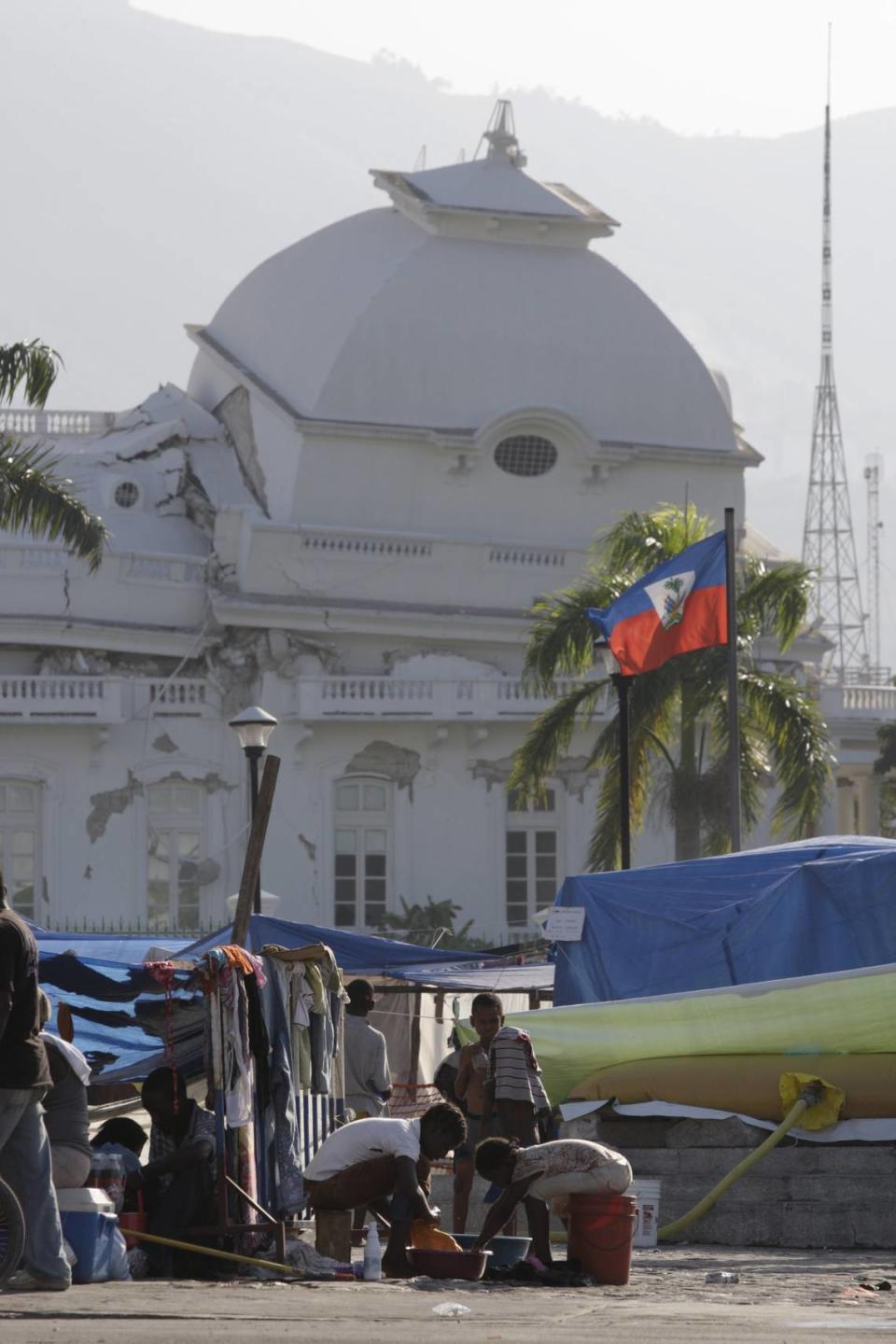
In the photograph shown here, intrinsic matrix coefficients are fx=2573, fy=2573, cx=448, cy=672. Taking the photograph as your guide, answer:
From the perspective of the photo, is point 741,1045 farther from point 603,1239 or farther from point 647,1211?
point 603,1239

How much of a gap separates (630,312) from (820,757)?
1371 cm

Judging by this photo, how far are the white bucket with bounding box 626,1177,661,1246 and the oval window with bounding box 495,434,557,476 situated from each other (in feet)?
78.9

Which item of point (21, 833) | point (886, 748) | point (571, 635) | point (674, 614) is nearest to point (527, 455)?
point (886, 748)

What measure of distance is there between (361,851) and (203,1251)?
23322mm

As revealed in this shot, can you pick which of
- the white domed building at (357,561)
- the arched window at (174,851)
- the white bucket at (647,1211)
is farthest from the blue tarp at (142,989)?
the white domed building at (357,561)

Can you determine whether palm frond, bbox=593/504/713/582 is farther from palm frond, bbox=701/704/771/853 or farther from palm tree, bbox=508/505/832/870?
palm frond, bbox=701/704/771/853

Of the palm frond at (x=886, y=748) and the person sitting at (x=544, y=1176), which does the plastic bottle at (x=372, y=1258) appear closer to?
the person sitting at (x=544, y=1176)

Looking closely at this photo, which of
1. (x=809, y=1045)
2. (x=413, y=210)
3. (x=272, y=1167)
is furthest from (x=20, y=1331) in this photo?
(x=413, y=210)

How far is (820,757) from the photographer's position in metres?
28.0

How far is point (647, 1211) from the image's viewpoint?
1518cm

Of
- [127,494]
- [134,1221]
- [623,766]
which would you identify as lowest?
[134,1221]

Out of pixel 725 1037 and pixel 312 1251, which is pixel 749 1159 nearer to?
pixel 725 1037

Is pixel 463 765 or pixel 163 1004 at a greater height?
pixel 463 765

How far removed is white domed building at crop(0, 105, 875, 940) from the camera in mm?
34844
